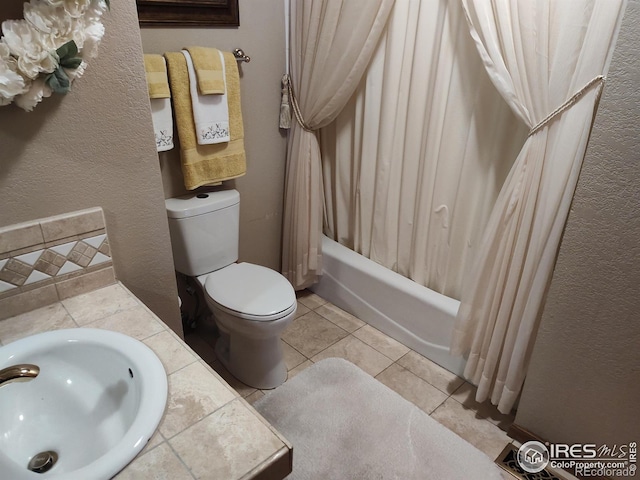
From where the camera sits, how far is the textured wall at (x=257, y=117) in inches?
71.9

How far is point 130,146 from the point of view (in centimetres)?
123

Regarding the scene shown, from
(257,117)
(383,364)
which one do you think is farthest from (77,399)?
(257,117)

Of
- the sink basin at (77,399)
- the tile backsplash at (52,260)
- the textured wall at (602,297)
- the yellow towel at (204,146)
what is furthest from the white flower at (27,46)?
the textured wall at (602,297)

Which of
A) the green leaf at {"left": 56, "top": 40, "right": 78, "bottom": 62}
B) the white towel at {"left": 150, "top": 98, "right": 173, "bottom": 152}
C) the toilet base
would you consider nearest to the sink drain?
the green leaf at {"left": 56, "top": 40, "right": 78, "bottom": 62}

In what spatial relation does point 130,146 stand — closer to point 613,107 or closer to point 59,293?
point 59,293

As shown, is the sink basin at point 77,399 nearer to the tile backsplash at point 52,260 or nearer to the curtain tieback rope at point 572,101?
the tile backsplash at point 52,260

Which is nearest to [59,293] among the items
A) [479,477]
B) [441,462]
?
[441,462]

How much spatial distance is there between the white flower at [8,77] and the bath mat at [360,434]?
4.58 feet

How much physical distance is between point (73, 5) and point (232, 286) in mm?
1172

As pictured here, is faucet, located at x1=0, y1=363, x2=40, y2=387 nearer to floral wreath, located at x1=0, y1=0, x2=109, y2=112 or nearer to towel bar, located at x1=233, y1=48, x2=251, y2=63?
floral wreath, located at x1=0, y1=0, x2=109, y2=112

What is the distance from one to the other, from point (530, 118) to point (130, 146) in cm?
125

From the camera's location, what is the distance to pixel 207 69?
172 centimetres

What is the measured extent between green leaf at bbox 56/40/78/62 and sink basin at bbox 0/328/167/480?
638 millimetres

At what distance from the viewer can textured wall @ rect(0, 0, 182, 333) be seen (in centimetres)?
106
